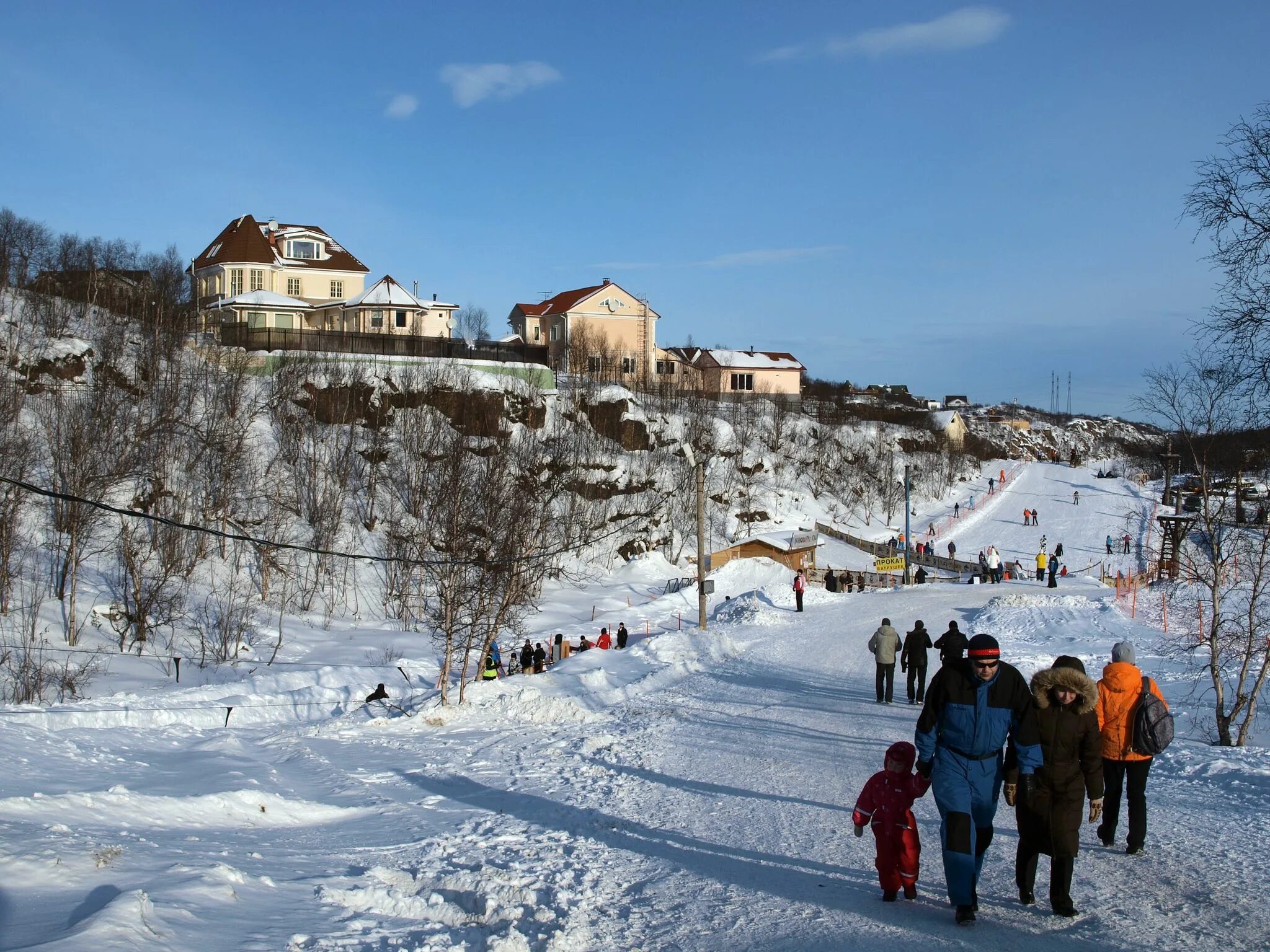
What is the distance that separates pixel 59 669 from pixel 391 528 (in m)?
19.3

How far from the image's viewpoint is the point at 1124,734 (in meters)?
6.98

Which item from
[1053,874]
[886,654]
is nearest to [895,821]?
[1053,874]

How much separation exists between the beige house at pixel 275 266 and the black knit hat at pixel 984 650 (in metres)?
66.4

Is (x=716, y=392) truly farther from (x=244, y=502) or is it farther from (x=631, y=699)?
(x=631, y=699)

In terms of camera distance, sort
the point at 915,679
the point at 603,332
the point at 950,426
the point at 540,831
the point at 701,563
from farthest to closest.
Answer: the point at 950,426 → the point at 603,332 → the point at 701,563 → the point at 915,679 → the point at 540,831

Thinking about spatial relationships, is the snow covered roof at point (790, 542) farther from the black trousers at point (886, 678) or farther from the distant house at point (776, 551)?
the black trousers at point (886, 678)

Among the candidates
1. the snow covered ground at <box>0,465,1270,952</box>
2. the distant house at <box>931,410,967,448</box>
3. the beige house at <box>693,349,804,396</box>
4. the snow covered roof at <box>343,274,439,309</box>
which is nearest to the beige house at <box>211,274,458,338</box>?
the snow covered roof at <box>343,274,439,309</box>

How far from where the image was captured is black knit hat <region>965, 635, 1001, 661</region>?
5.79m

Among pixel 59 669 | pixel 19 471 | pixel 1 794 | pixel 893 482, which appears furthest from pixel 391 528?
pixel 893 482

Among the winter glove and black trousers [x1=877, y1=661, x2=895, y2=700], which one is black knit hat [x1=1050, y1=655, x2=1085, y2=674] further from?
black trousers [x1=877, y1=661, x2=895, y2=700]

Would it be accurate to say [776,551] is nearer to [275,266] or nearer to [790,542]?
[790,542]

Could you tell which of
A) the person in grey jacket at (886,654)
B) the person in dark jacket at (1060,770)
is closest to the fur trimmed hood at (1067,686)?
the person in dark jacket at (1060,770)

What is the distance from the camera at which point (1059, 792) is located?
5965 mm

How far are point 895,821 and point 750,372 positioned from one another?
91.3m
